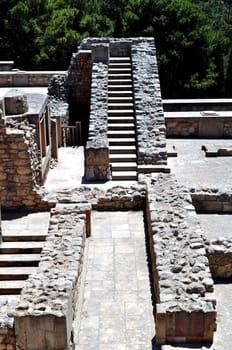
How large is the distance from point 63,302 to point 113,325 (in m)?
0.98

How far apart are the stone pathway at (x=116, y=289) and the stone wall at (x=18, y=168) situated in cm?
144

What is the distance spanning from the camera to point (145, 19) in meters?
29.3

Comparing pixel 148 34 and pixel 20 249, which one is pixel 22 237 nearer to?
pixel 20 249

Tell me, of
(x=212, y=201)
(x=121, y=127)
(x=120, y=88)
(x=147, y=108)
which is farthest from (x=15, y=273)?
(x=120, y=88)

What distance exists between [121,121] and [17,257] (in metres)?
6.37

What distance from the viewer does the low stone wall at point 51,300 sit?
262 inches

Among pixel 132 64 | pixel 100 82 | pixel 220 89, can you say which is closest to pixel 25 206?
pixel 100 82

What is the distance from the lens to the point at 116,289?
27.6 feet

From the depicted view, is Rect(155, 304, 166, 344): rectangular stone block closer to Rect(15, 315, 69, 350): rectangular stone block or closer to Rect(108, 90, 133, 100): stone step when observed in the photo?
Rect(15, 315, 69, 350): rectangular stone block

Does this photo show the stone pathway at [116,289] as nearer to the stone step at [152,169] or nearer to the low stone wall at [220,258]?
the low stone wall at [220,258]

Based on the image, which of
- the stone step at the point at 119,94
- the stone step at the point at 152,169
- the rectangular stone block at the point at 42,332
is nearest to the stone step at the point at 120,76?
the stone step at the point at 119,94

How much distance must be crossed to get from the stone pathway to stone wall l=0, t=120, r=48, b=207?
4.71 feet

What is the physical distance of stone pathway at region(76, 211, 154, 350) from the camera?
7309mm

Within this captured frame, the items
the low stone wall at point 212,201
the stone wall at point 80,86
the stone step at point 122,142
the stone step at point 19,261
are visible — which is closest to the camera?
the stone step at point 19,261
